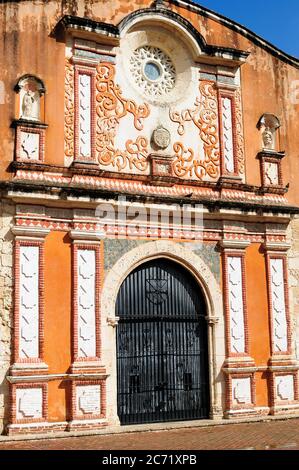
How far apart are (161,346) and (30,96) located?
A: 21.1ft

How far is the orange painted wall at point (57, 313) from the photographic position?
13750 millimetres

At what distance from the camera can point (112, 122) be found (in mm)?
15555

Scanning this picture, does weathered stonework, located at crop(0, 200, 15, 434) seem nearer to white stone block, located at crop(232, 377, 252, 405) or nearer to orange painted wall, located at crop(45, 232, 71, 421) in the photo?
orange painted wall, located at crop(45, 232, 71, 421)

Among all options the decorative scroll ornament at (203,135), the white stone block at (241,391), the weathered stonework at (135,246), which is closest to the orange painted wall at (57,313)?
the weathered stonework at (135,246)

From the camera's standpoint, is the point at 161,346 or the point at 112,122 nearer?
the point at 161,346

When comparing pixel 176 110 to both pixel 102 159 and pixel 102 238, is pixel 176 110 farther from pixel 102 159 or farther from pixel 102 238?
pixel 102 238

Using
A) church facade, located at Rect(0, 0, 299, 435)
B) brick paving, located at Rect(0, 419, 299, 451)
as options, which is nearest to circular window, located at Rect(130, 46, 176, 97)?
church facade, located at Rect(0, 0, 299, 435)

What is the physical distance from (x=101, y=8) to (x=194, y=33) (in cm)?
245

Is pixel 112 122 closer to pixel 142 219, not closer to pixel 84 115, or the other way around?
pixel 84 115

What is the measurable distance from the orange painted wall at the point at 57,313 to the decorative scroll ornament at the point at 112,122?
2347mm

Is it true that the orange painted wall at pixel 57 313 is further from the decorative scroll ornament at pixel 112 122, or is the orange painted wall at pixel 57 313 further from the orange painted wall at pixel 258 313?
the orange painted wall at pixel 258 313

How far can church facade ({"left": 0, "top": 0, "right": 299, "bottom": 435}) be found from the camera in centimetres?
1391

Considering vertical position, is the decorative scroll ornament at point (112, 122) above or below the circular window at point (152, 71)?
below

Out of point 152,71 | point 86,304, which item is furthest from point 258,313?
point 152,71
